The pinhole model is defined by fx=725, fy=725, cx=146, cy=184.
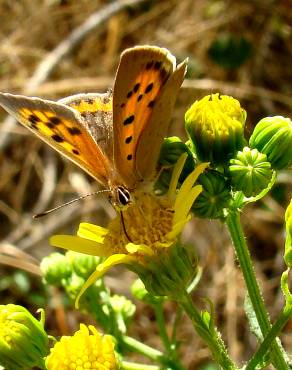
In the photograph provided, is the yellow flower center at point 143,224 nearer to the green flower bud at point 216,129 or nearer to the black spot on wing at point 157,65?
the green flower bud at point 216,129

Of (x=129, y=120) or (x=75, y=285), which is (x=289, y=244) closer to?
(x=129, y=120)

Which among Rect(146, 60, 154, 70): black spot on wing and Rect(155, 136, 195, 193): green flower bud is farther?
Rect(155, 136, 195, 193): green flower bud

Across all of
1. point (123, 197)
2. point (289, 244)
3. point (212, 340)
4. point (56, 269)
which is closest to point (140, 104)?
point (123, 197)

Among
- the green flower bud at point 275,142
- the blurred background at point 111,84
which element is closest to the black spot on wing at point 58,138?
the green flower bud at point 275,142

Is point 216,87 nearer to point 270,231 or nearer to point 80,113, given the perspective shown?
point 270,231

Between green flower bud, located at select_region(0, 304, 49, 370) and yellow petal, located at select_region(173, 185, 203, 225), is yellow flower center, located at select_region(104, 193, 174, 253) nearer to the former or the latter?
yellow petal, located at select_region(173, 185, 203, 225)

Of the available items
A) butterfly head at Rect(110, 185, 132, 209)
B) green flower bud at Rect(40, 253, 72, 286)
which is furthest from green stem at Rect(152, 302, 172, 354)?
butterfly head at Rect(110, 185, 132, 209)

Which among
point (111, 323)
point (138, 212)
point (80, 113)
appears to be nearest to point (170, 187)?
point (138, 212)
